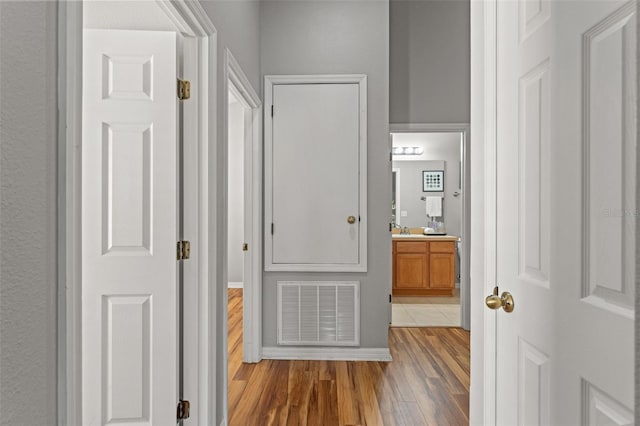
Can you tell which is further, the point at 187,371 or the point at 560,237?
the point at 187,371

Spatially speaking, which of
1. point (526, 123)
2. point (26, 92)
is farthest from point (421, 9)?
point (26, 92)

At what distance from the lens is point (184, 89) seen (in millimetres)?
1804

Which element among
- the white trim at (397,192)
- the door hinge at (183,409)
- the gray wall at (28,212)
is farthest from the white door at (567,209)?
the white trim at (397,192)

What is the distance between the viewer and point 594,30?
0.81m

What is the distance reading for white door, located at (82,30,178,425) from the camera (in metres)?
1.74

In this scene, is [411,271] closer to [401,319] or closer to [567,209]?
[401,319]

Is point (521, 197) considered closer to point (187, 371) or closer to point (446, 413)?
point (187, 371)

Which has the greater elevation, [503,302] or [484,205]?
[484,205]

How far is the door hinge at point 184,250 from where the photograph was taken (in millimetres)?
1793

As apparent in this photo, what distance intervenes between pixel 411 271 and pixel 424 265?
0.20m

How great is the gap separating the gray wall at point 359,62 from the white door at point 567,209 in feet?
6.53

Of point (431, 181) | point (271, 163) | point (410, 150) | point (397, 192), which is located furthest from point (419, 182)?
point (271, 163)

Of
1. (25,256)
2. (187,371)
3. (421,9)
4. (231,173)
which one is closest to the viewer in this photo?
(25,256)

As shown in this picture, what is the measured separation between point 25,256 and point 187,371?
1.26 m
